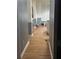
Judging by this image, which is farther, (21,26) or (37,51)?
(37,51)

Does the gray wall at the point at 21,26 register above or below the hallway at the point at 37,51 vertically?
above

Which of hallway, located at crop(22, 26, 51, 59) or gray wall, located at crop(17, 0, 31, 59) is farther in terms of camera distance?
hallway, located at crop(22, 26, 51, 59)

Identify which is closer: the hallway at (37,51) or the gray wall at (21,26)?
the gray wall at (21,26)

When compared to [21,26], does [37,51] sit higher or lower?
lower

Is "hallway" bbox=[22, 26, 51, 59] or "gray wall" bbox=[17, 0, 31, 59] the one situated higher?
"gray wall" bbox=[17, 0, 31, 59]

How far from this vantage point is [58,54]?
259cm
